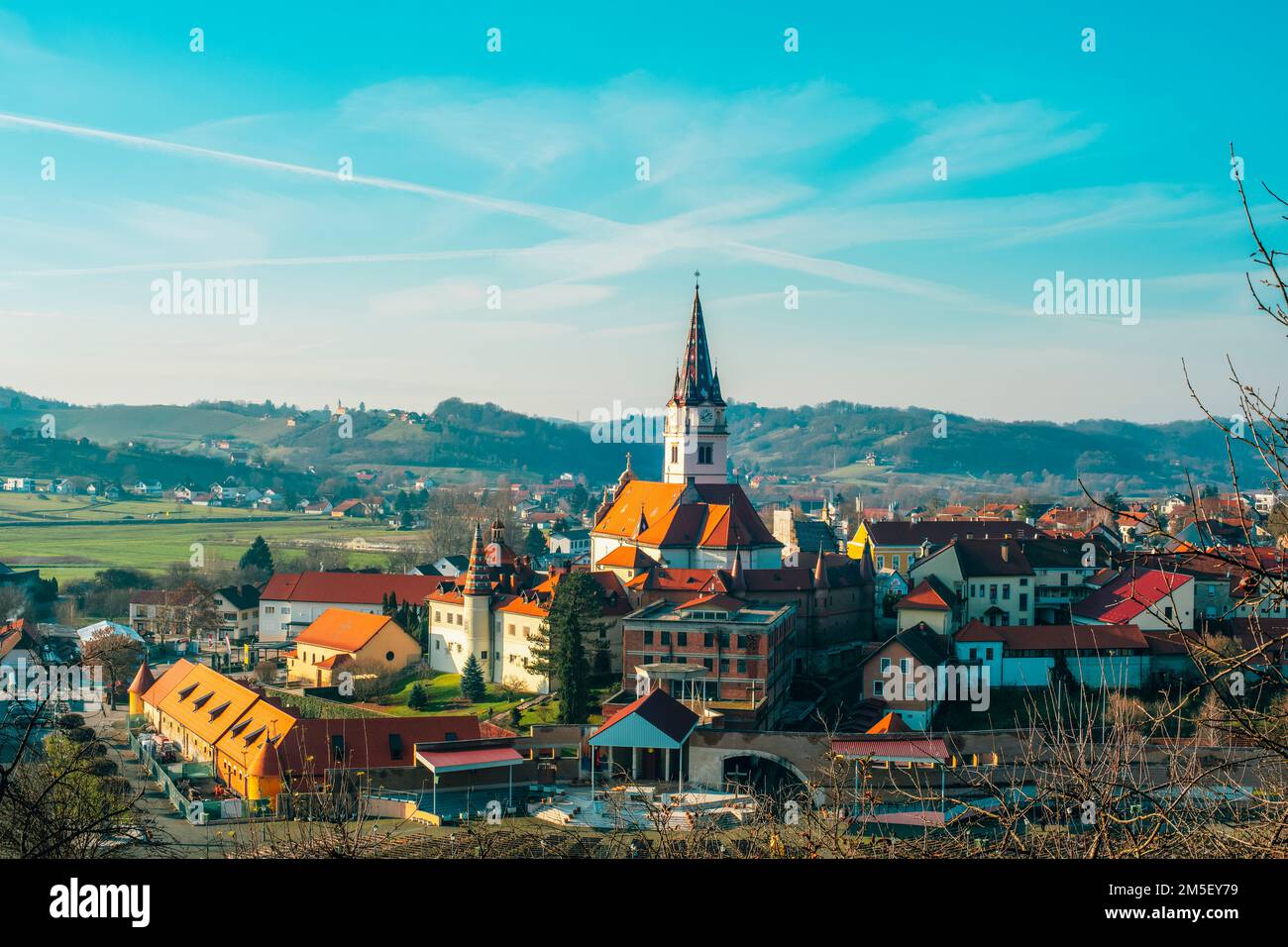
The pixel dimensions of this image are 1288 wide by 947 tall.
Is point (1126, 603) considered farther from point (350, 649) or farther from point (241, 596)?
point (241, 596)

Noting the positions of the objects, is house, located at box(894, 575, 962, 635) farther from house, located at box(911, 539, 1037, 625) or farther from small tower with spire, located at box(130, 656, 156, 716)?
small tower with spire, located at box(130, 656, 156, 716)

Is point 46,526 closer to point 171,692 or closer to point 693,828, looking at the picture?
point 171,692

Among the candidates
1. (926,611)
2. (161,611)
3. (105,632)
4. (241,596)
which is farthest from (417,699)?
(161,611)

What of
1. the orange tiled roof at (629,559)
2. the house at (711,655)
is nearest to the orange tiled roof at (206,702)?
the house at (711,655)

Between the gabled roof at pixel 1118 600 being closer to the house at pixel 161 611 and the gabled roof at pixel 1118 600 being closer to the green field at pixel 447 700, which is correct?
the green field at pixel 447 700
